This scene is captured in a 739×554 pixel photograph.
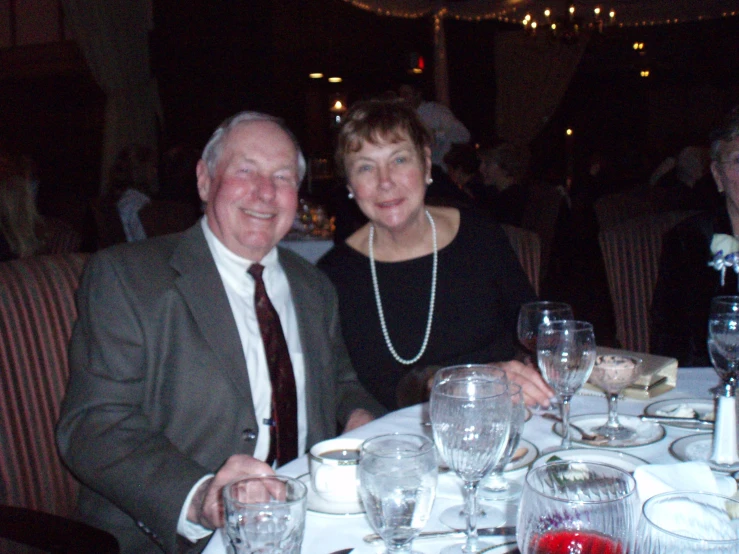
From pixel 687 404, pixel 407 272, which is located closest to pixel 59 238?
pixel 407 272

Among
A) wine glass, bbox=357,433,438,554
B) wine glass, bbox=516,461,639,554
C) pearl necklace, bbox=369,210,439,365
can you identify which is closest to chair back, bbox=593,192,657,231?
pearl necklace, bbox=369,210,439,365

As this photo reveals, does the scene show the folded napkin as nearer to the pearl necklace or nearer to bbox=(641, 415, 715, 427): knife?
bbox=(641, 415, 715, 427): knife

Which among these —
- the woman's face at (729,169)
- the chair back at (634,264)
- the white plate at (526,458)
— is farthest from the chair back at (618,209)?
the white plate at (526,458)

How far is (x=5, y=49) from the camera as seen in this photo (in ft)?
25.9

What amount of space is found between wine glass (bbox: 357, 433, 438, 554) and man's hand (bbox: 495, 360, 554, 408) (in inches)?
26.9

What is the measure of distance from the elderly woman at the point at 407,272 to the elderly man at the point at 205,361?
0.31 metres

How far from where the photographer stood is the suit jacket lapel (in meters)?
1.74

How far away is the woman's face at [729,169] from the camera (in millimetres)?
2314

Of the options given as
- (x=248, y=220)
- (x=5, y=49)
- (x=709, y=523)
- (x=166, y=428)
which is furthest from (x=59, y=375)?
(x=5, y=49)

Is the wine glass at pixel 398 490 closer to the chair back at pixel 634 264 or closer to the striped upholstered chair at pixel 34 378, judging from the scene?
the striped upholstered chair at pixel 34 378

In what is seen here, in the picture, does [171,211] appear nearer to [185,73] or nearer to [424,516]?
[185,73]

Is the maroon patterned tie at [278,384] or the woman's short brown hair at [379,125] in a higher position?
the woman's short brown hair at [379,125]

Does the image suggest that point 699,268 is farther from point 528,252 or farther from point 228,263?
point 228,263

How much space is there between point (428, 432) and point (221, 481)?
46 cm
